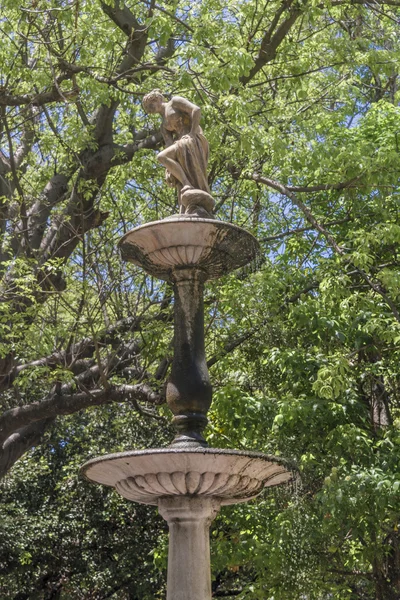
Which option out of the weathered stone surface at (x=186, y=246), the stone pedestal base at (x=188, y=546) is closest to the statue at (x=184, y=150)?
the weathered stone surface at (x=186, y=246)

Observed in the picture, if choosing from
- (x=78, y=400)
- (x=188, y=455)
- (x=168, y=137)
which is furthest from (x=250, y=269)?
(x=188, y=455)

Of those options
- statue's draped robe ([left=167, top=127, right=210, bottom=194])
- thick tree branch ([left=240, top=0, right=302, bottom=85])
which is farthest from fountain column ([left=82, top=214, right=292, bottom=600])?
thick tree branch ([left=240, top=0, right=302, bottom=85])

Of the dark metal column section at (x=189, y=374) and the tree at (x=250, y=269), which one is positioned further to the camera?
the tree at (x=250, y=269)

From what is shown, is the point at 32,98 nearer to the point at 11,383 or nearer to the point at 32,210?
the point at 32,210

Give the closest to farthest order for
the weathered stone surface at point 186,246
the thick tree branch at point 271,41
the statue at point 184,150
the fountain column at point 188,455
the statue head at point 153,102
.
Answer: the fountain column at point 188,455, the weathered stone surface at point 186,246, the statue at point 184,150, the statue head at point 153,102, the thick tree branch at point 271,41

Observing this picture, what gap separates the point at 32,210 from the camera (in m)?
12.3

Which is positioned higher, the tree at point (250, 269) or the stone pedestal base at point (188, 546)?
the tree at point (250, 269)

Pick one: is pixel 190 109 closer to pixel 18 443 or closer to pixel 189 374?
pixel 189 374

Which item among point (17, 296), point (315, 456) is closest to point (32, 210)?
point (17, 296)

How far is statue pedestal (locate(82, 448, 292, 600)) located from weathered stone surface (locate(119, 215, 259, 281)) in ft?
5.84

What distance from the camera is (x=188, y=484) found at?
632 cm

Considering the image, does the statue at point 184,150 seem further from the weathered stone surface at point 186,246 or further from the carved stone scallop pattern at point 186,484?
the carved stone scallop pattern at point 186,484

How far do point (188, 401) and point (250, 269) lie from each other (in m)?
5.60

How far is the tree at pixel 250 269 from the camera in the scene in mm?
10859
